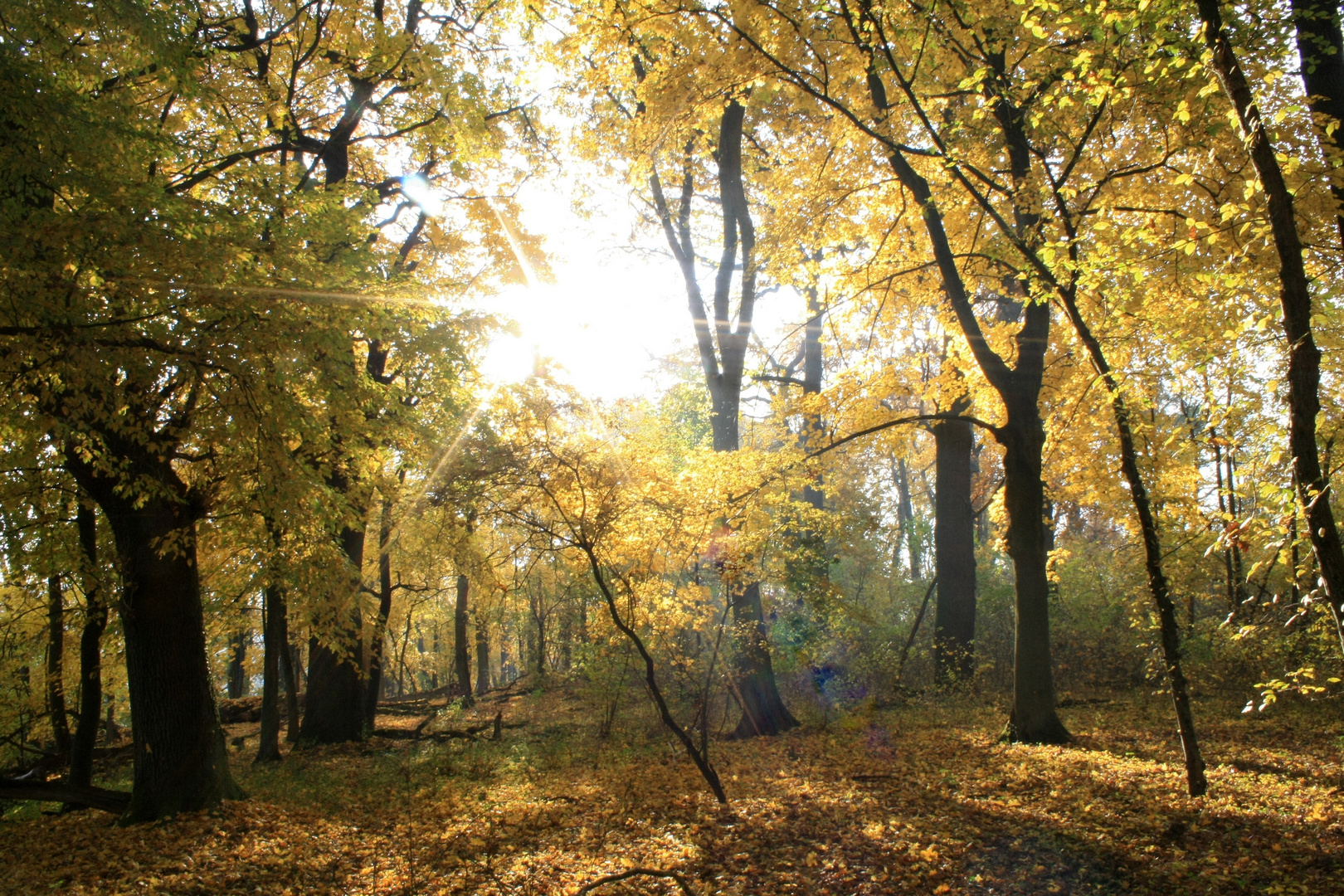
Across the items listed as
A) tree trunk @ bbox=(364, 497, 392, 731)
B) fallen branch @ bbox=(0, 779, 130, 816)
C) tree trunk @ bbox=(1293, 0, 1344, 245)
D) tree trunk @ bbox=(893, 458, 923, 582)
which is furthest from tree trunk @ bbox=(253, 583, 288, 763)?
tree trunk @ bbox=(893, 458, 923, 582)

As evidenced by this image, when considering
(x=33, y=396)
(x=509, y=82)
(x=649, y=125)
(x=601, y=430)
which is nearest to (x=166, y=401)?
(x=33, y=396)

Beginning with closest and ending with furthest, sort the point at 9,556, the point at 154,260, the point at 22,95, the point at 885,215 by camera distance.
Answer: the point at 22,95, the point at 154,260, the point at 9,556, the point at 885,215

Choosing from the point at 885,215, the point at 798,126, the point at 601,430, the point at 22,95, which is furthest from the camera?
the point at 798,126

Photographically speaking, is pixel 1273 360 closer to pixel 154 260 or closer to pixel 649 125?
pixel 649 125

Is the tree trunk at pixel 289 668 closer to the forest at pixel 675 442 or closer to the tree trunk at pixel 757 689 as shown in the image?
the forest at pixel 675 442

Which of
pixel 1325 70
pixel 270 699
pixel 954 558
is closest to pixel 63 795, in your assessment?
pixel 270 699

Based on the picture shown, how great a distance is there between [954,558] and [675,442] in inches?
224

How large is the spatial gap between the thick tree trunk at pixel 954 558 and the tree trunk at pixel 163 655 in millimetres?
10816

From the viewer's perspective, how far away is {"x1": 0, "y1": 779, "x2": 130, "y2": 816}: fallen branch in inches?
241

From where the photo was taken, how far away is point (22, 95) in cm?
446

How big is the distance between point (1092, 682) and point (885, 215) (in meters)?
9.35

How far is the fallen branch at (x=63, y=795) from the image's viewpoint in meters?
6.13

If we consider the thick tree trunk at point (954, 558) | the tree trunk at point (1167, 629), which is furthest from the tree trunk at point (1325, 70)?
the thick tree trunk at point (954, 558)

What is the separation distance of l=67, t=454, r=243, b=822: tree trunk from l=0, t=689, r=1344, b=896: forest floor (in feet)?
1.39
